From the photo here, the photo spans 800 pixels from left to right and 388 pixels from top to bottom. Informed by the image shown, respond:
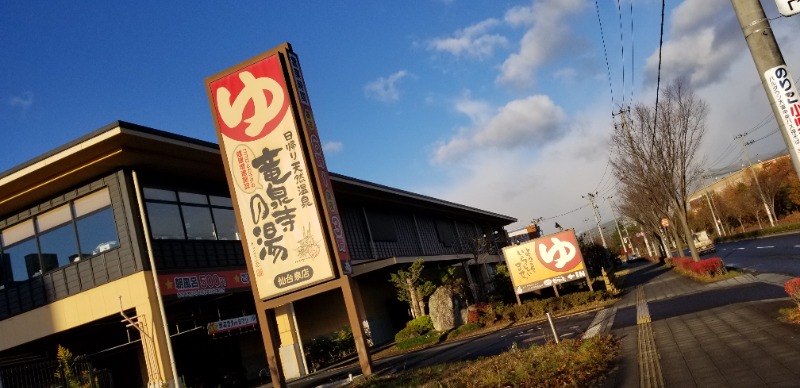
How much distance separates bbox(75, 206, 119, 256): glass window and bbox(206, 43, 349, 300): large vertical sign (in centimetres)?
757

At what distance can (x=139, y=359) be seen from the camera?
23453 millimetres

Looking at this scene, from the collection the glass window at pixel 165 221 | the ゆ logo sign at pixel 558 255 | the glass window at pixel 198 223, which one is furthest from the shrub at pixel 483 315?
the glass window at pixel 165 221

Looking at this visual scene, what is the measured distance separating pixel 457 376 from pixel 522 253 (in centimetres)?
1540

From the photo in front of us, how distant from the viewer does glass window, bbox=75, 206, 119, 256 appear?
19.2 metres

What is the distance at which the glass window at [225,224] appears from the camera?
74.0ft

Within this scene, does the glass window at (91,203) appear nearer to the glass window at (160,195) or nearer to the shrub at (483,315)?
the glass window at (160,195)

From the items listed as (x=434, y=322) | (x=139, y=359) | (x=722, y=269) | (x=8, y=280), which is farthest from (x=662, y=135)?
(x=8, y=280)

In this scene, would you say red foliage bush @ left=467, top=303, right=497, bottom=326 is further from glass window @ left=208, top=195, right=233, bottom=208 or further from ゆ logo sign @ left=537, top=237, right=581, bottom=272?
glass window @ left=208, top=195, right=233, bottom=208

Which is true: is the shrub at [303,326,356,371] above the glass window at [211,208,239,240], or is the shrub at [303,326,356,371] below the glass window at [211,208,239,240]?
below

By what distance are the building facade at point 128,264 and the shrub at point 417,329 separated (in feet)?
17.2

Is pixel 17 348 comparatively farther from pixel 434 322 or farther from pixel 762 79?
pixel 762 79

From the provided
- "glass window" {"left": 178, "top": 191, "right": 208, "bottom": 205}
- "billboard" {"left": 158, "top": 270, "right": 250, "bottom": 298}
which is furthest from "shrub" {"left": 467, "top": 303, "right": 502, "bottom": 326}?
"glass window" {"left": 178, "top": 191, "right": 208, "bottom": 205}

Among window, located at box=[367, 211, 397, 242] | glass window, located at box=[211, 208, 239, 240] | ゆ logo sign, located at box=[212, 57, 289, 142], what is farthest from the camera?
window, located at box=[367, 211, 397, 242]

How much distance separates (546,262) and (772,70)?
63.5ft
